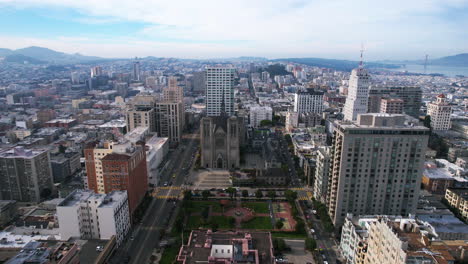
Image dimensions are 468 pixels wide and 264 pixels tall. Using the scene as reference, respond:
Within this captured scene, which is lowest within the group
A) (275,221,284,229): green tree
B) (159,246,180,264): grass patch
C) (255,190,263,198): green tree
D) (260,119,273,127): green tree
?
(159,246,180,264): grass patch

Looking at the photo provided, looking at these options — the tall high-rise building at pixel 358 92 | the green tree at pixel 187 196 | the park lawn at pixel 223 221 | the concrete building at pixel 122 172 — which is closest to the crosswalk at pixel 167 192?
the green tree at pixel 187 196

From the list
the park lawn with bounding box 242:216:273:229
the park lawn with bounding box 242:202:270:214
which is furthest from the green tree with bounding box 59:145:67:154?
the park lawn with bounding box 242:216:273:229

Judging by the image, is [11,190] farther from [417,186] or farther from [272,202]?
[417,186]

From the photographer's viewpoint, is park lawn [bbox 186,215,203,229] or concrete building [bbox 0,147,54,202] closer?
park lawn [bbox 186,215,203,229]

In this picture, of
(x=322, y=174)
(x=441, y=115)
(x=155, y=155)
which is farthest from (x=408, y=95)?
(x=155, y=155)

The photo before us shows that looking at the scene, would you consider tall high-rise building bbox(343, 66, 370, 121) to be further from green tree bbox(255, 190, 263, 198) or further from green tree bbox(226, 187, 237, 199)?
green tree bbox(226, 187, 237, 199)

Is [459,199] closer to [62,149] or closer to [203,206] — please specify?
[203,206]

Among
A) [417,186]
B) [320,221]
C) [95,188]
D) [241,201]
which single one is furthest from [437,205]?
[95,188]

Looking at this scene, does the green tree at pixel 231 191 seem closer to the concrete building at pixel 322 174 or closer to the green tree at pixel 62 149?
the concrete building at pixel 322 174
